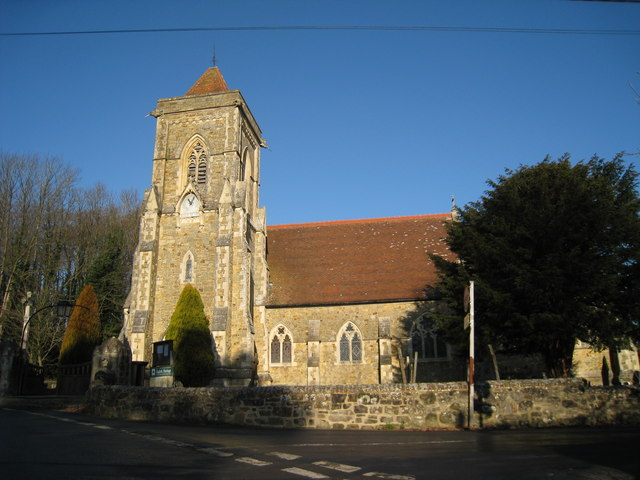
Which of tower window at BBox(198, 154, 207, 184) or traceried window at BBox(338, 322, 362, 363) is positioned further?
tower window at BBox(198, 154, 207, 184)

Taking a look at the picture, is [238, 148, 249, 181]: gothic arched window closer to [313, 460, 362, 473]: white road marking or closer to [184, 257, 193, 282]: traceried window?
[184, 257, 193, 282]: traceried window

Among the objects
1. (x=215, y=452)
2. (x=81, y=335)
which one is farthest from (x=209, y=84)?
(x=215, y=452)

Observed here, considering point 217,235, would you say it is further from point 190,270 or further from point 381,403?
point 381,403

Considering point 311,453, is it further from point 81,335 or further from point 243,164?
point 243,164

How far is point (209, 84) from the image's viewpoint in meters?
28.9

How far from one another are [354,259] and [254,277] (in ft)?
Answer: 17.0

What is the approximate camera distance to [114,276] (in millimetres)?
33688

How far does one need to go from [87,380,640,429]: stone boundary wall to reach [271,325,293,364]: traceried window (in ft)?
38.3

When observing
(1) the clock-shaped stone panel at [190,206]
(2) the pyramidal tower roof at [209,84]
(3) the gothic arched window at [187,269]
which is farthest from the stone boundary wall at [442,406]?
(2) the pyramidal tower roof at [209,84]

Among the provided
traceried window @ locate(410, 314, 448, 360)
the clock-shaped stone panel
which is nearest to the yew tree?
traceried window @ locate(410, 314, 448, 360)

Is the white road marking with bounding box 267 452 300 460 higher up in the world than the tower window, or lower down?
lower down

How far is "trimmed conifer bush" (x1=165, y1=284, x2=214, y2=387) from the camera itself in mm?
21078

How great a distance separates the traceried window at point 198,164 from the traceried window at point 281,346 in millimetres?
8296

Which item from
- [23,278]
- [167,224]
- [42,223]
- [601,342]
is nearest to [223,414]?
[601,342]
